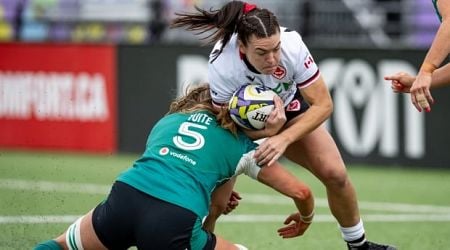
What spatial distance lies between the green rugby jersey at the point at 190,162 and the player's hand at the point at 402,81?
1309mm

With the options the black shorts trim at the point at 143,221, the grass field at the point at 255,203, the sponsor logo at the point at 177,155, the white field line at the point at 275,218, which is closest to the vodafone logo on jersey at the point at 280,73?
the sponsor logo at the point at 177,155

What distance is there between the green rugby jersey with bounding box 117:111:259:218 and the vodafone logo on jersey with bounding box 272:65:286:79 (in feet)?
1.95

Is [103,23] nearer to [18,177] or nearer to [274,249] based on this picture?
[18,177]

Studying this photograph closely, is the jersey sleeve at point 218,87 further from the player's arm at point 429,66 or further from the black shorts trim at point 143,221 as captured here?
the player's arm at point 429,66

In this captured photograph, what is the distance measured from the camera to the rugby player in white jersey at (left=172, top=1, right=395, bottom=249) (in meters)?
6.27

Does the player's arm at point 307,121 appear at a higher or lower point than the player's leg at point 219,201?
higher

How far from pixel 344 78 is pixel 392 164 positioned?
3.90 feet

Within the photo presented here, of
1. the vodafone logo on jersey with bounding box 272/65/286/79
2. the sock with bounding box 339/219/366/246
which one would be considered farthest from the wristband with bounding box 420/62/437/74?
the sock with bounding box 339/219/366/246

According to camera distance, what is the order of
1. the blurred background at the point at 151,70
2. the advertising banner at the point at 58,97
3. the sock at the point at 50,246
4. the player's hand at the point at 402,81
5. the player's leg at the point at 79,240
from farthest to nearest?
the advertising banner at the point at 58,97
the blurred background at the point at 151,70
the player's hand at the point at 402,81
the sock at the point at 50,246
the player's leg at the point at 79,240

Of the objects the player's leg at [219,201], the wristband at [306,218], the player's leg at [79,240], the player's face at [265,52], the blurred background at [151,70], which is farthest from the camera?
the blurred background at [151,70]

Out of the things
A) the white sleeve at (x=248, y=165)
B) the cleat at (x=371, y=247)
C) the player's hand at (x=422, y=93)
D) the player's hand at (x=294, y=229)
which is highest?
the player's hand at (x=422, y=93)

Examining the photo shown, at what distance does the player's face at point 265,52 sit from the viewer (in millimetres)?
6250

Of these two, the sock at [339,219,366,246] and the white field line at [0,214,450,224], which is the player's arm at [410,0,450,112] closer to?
the sock at [339,219,366,246]

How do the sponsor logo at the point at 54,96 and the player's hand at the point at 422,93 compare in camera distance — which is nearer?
the player's hand at the point at 422,93
